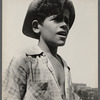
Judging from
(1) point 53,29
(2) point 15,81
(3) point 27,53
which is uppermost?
(1) point 53,29

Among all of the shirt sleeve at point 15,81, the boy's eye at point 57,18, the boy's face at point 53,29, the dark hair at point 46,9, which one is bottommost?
the shirt sleeve at point 15,81

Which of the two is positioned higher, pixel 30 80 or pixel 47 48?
pixel 47 48

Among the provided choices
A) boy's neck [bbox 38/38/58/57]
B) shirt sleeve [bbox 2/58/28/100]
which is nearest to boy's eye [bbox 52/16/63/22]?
boy's neck [bbox 38/38/58/57]

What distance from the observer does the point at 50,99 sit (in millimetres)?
1438

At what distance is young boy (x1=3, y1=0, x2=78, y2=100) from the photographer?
1.43 meters

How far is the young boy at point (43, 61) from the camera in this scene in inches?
56.4

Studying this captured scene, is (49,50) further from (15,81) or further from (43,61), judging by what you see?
(15,81)

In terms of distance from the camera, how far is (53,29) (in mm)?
1486

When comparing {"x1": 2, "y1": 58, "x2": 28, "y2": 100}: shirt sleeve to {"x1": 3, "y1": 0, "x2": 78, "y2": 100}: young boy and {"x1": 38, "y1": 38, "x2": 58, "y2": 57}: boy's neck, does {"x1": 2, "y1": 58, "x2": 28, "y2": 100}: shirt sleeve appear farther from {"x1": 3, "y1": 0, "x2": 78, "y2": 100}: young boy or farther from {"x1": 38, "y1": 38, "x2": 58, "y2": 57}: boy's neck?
{"x1": 38, "y1": 38, "x2": 58, "y2": 57}: boy's neck

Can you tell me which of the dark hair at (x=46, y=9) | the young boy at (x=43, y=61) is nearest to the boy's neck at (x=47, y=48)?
the young boy at (x=43, y=61)

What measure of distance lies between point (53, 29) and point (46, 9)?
0.10 m

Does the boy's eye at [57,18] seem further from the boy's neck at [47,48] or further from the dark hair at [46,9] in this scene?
the boy's neck at [47,48]

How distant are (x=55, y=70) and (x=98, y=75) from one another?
0.23 m

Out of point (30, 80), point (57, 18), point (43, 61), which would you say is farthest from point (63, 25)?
point (30, 80)
